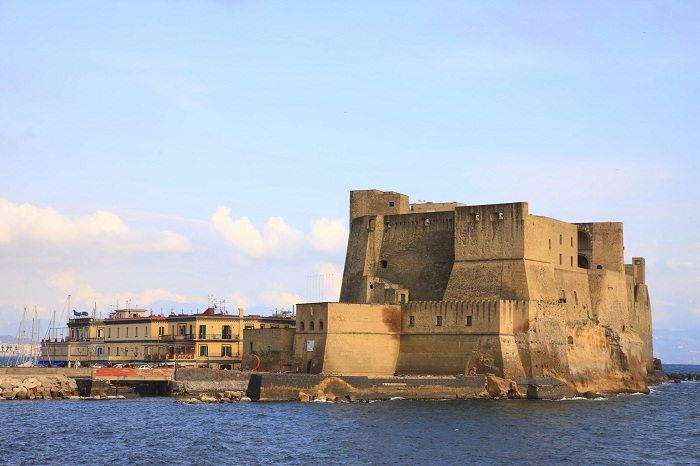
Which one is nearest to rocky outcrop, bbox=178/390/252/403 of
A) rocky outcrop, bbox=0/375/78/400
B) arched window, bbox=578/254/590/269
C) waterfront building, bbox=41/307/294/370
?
rocky outcrop, bbox=0/375/78/400

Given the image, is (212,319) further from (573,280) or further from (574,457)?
(574,457)

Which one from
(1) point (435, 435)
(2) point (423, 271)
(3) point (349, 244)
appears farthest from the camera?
A: (3) point (349, 244)

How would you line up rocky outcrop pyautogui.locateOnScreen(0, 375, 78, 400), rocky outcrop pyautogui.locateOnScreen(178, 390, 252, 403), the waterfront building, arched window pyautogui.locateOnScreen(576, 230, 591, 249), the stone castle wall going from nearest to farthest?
rocky outcrop pyautogui.locateOnScreen(178, 390, 252, 403)
rocky outcrop pyautogui.locateOnScreen(0, 375, 78, 400)
the stone castle wall
the waterfront building
arched window pyautogui.locateOnScreen(576, 230, 591, 249)

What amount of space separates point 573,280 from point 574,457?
32623mm

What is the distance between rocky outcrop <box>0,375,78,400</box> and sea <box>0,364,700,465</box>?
3.67 feet

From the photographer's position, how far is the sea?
43.9 metres

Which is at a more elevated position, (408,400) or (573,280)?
(573,280)

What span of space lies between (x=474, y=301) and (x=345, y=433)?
20452 mm

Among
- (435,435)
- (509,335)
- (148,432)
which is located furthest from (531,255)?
(148,432)

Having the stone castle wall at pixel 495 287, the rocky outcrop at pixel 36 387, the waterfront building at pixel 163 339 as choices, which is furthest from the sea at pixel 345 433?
the waterfront building at pixel 163 339

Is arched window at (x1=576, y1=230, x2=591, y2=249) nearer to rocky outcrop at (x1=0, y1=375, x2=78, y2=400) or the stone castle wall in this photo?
the stone castle wall

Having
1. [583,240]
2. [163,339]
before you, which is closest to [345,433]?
[163,339]

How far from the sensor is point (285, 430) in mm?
51312

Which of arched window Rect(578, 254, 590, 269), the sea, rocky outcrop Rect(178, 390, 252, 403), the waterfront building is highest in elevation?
arched window Rect(578, 254, 590, 269)
